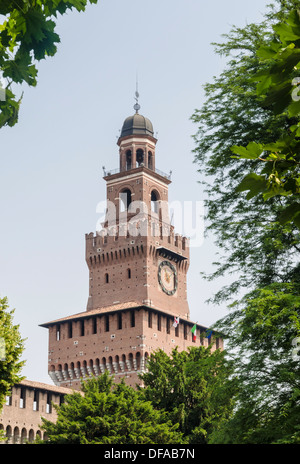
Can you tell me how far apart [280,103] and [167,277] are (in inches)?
2429

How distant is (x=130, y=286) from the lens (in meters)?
63.3

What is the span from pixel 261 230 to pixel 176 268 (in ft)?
160

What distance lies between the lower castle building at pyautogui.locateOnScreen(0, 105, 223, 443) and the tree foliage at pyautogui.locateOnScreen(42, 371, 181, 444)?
22.2 metres

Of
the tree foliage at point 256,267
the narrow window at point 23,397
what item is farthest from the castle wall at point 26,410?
the tree foliage at point 256,267

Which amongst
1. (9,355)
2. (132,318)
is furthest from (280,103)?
(132,318)

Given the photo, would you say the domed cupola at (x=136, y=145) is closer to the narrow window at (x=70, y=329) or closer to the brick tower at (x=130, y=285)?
the brick tower at (x=130, y=285)

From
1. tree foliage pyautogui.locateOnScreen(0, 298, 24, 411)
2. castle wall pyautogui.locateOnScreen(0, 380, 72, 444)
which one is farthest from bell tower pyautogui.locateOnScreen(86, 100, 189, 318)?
tree foliage pyautogui.locateOnScreen(0, 298, 24, 411)

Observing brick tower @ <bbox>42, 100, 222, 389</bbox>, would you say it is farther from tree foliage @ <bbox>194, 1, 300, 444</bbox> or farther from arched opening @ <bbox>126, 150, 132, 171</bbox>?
tree foliage @ <bbox>194, 1, 300, 444</bbox>

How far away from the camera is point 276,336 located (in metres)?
15.8

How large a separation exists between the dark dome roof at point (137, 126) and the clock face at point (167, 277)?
12336 millimetres

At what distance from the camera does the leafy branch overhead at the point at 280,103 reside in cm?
386

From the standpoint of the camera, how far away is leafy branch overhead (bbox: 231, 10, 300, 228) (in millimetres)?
3857
